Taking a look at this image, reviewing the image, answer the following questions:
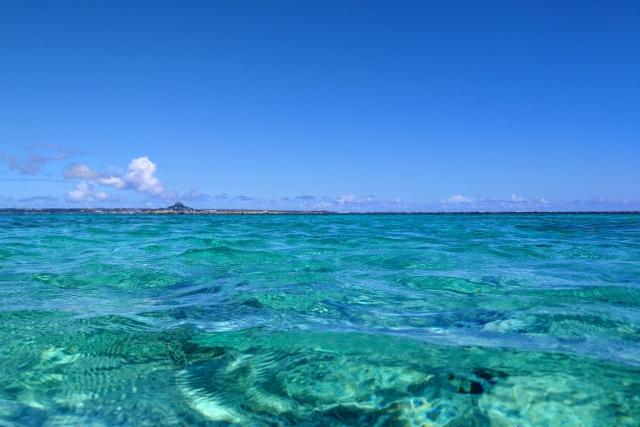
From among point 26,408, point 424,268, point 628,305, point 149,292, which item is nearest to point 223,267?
point 149,292

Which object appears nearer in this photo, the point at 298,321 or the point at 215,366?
the point at 215,366

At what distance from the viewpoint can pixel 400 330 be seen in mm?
3887

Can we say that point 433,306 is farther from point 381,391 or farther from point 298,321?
point 381,391

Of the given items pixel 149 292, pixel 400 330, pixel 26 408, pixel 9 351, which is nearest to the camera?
pixel 26 408

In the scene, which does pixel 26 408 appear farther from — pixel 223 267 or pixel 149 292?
pixel 223 267

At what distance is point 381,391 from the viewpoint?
2678mm

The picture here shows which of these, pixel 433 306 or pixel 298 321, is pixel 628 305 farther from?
pixel 298 321

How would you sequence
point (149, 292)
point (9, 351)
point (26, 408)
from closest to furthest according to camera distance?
point (26, 408)
point (9, 351)
point (149, 292)

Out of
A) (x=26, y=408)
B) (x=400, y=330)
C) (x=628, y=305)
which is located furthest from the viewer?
(x=628, y=305)

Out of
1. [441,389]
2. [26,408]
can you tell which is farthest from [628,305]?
[26,408]

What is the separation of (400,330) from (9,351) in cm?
334

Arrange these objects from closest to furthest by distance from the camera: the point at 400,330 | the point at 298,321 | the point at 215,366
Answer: the point at 215,366
the point at 400,330
the point at 298,321

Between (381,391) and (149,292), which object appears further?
(149,292)

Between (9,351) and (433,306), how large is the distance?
4.19 m
